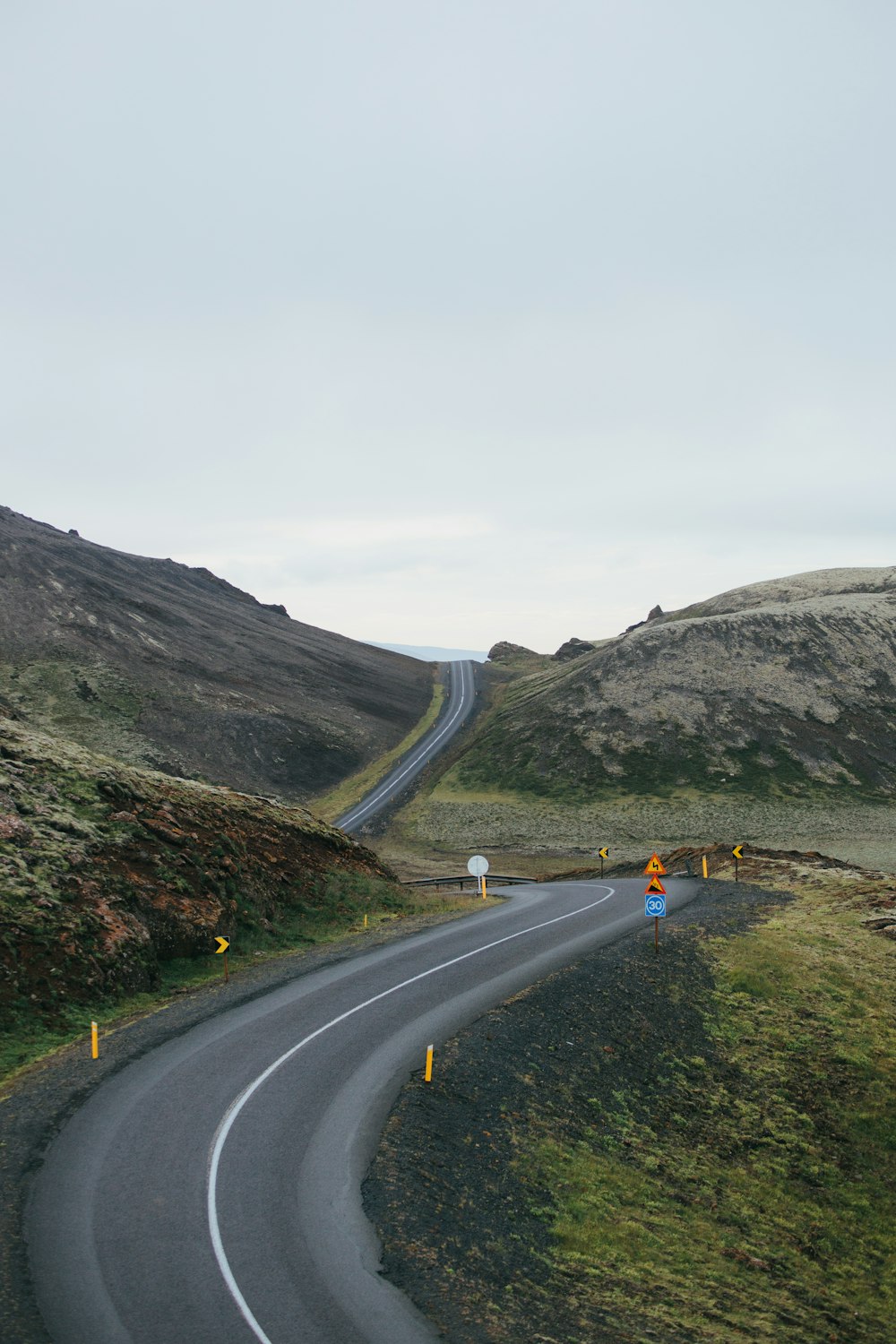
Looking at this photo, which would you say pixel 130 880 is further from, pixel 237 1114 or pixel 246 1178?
pixel 246 1178

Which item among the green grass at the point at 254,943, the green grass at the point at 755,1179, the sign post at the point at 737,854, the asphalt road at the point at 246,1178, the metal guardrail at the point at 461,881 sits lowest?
the green grass at the point at 755,1179

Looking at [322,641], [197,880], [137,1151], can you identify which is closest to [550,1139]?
[137,1151]

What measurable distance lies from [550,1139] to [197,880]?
1509cm

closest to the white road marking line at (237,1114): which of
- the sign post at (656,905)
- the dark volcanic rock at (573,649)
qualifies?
the sign post at (656,905)

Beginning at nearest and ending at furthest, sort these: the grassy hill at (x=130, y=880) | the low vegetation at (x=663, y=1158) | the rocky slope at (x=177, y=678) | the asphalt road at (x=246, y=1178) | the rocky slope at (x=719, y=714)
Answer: the asphalt road at (x=246, y=1178), the low vegetation at (x=663, y=1158), the grassy hill at (x=130, y=880), the rocky slope at (x=719, y=714), the rocky slope at (x=177, y=678)

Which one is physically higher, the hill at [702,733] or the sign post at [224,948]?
the hill at [702,733]

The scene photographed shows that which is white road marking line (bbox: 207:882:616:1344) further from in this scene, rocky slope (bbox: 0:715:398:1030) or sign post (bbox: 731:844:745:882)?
sign post (bbox: 731:844:745:882)

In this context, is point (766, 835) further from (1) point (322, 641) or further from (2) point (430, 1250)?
(1) point (322, 641)

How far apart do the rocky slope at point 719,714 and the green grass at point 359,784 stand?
770cm

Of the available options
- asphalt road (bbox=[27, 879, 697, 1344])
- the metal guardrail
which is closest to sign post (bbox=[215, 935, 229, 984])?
asphalt road (bbox=[27, 879, 697, 1344])

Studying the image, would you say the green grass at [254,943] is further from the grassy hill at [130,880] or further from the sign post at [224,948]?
the sign post at [224,948]

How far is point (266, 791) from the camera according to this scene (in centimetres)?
7256

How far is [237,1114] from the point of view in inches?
625

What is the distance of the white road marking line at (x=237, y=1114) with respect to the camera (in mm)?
10695
